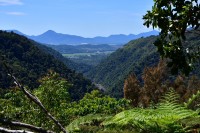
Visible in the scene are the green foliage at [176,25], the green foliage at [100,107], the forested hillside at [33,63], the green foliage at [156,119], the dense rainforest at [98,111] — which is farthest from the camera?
the forested hillside at [33,63]

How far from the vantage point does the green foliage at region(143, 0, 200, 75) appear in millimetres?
3959

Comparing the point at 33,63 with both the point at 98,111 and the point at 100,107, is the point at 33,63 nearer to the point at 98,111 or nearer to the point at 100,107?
the point at 100,107

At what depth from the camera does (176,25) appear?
4.23m

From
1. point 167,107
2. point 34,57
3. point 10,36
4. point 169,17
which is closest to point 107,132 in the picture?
point 167,107

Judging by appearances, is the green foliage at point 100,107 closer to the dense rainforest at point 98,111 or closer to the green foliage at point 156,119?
the dense rainforest at point 98,111

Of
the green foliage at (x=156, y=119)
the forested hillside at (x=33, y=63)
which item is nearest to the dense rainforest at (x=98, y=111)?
the green foliage at (x=156, y=119)

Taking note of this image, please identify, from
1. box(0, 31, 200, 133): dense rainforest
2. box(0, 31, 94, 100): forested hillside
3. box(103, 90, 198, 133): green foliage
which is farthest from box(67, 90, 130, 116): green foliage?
box(0, 31, 94, 100): forested hillside

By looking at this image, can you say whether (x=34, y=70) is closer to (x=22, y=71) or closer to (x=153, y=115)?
(x=22, y=71)

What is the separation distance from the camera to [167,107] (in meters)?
3.49

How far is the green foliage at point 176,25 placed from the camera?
3.96 m

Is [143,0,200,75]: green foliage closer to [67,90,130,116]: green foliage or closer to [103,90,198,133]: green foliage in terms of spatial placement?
[103,90,198,133]: green foliage

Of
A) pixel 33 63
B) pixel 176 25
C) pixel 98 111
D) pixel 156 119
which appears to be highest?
pixel 176 25

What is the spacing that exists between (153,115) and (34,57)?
152 meters

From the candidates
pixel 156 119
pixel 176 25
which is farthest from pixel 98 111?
pixel 156 119
